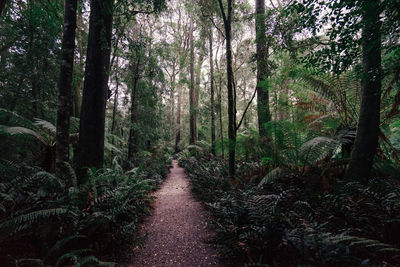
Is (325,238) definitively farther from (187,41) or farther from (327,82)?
(187,41)

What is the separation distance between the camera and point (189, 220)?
3428mm

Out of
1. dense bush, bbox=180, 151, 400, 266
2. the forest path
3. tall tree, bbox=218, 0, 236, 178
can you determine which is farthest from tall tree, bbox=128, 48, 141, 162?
dense bush, bbox=180, 151, 400, 266

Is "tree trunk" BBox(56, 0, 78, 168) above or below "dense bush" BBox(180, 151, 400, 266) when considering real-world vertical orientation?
above

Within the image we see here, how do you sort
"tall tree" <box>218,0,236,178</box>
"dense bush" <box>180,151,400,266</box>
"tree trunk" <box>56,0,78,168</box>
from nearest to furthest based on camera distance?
"dense bush" <box>180,151,400,266</box>, "tree trunk" <box>56,0,78,168</box>, "tall tree" <box>218,0,236,178</box>

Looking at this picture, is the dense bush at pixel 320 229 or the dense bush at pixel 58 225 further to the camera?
the dense bush at pixel 58 225

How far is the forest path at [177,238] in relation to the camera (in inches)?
86.9

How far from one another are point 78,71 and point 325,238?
8.33 metres

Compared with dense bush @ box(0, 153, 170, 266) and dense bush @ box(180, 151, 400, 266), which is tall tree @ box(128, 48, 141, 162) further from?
dense bush @ box(180, 151, 400, 266)

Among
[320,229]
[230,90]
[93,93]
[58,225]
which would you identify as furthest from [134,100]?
[320,229]

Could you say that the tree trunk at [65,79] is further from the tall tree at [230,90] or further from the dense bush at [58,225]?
the tall tree at [230,90]

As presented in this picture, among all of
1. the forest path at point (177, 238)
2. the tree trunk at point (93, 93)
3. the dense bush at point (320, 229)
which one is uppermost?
the tree trunk at point (93, 93)

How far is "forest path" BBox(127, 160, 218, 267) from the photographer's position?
2.21 meters

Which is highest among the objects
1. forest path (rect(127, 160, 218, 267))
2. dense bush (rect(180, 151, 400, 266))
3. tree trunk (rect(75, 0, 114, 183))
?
tree trunk (rect(75, 0, 114, 183))

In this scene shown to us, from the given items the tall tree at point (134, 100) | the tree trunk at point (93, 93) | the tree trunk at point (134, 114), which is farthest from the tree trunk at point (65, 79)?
the tree trunk at point (134, 114)
